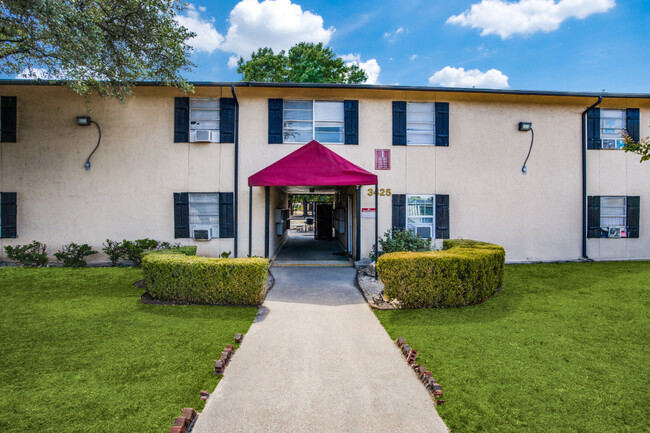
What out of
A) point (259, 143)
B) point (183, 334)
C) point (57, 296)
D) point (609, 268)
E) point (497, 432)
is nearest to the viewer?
point (497, 432)

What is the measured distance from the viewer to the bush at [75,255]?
28.6 ft

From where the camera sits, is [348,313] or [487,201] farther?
[487,201]

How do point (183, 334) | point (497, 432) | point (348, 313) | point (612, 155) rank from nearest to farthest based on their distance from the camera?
point (497, 432), point (183, 334), point (348, 313), point (612, 155)

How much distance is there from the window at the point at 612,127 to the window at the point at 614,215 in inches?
70.5

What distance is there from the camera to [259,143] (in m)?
9.53

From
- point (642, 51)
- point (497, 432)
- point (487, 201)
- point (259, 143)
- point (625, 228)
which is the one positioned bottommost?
point (497, 432)

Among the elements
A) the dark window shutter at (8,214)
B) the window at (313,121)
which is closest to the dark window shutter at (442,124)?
the window at (313,121)

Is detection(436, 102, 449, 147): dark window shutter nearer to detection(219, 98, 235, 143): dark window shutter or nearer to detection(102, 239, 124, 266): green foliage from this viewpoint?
detection(219, 98, 235, 143): dark window shutter

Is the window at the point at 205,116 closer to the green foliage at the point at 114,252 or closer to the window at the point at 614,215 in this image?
the green foliage at the point at 114,252

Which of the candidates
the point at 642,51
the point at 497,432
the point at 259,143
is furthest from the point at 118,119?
the point at 642,51

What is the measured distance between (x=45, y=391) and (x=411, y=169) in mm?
9221

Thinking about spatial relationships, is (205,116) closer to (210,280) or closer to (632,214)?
(210,280)

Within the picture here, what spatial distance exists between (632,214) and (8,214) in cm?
1942

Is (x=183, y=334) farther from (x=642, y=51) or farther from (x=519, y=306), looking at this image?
(x=642, y=51)
